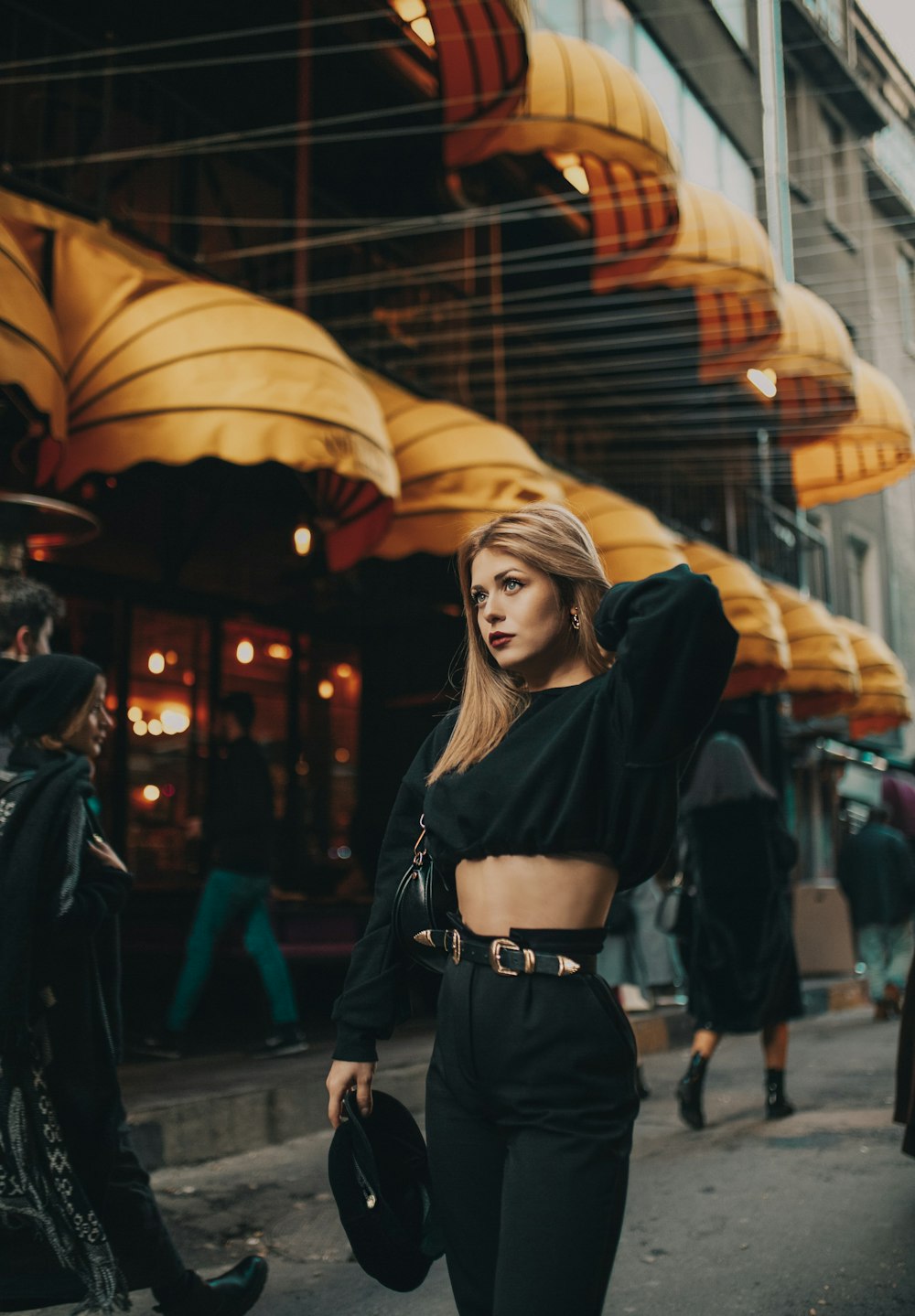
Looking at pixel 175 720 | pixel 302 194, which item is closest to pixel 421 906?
pixel 175 720

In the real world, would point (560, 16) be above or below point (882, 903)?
above

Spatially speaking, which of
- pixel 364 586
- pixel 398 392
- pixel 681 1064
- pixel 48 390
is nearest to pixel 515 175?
pixel 398 392

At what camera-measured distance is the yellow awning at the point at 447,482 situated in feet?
26.9

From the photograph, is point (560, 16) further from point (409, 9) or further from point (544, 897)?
point (544, 897)

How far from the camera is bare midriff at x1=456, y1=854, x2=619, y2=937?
213 cm

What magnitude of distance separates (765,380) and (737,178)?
5.24m

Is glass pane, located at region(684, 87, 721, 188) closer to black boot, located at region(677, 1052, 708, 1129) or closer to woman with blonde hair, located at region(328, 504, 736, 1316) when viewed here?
black boot, located at region(677, 1052, 708, 1129)

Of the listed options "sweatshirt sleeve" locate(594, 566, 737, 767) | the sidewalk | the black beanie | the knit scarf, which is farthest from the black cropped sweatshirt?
the sidewalk

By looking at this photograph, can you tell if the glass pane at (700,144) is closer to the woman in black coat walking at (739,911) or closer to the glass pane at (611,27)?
the glass pane at (611,27)

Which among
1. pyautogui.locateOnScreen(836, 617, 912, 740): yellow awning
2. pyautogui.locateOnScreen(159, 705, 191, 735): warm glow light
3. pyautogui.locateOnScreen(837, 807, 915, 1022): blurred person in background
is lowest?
pyautogui.locateOnScreen(837, 807, 915, 1022): blurred person in background

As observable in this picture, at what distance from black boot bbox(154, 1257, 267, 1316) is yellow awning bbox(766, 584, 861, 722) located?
37.2 feet

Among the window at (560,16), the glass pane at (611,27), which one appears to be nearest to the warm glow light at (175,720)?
the window at (560,16)

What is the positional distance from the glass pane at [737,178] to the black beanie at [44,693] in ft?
52.0

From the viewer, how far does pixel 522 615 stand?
2.31 m
